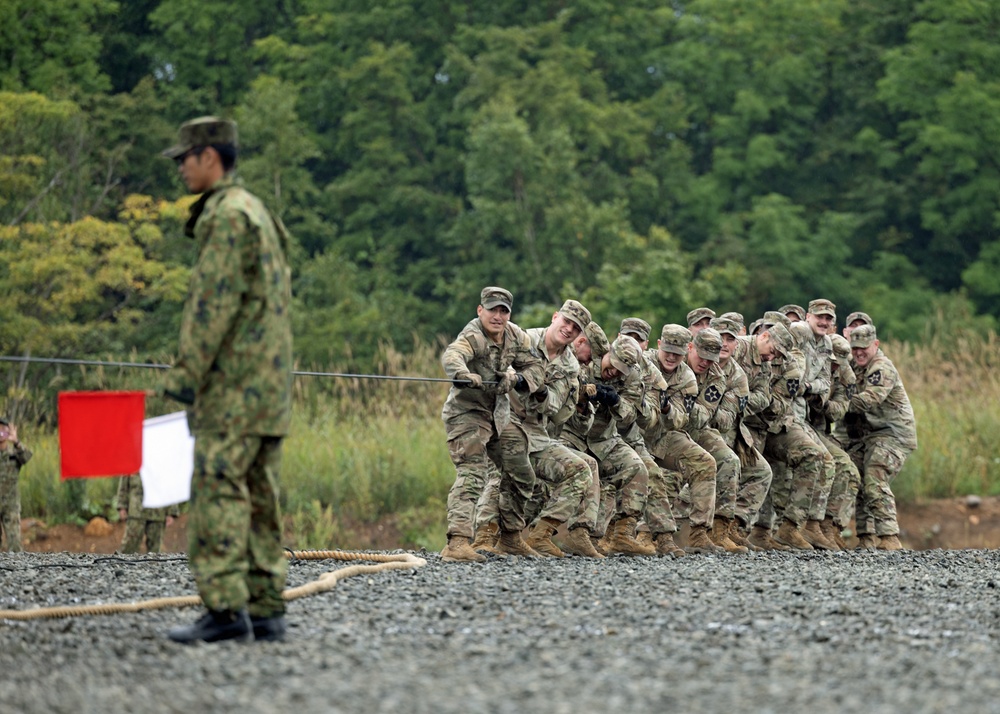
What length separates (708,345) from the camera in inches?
565

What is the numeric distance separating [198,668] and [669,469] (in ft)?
28.2

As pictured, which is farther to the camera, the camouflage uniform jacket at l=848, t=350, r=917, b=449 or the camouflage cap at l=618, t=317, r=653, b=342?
the camouflage uniform jacket at l=848, t=350, r=917, b=449

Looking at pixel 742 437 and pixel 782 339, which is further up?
pixel 782 339

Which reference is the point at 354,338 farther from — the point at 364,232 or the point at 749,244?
the point at 749,244

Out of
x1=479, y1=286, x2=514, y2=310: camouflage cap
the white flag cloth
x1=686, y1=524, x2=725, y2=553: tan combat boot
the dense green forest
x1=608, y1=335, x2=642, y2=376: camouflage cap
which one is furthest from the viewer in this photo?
the dense green forest

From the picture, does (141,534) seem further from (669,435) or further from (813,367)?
(813,367)

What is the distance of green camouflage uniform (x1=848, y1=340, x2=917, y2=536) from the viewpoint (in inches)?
620

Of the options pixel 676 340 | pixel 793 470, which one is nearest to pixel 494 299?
pixel 676 340

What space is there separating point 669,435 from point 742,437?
37.2 inches

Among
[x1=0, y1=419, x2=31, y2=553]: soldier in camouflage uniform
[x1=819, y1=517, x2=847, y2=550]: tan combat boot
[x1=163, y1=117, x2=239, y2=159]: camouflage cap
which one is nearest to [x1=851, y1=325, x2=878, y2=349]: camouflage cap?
[x1=819, y1=517, x2=847, y2=550]: tan combat boot

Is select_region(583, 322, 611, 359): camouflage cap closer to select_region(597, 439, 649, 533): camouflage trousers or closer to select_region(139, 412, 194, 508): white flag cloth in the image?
select_region(597, 439, 649, 533): camouflage trousers

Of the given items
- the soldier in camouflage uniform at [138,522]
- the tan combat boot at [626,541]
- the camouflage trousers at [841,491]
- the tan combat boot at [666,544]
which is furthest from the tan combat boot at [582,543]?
the soldier in camouflage uniform at [138,522]

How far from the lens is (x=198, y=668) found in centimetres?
662

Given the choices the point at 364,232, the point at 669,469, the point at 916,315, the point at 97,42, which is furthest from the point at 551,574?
the point at 97,42
